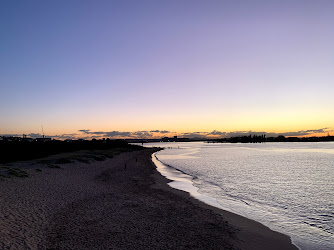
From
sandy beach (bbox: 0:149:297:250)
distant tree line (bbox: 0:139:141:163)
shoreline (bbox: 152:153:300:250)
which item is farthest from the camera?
distant tree line (bbox: 0:139:141:163)

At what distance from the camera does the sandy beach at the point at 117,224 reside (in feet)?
34.7

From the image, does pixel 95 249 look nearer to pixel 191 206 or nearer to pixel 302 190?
pixel 191 206

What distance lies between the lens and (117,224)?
1302 centimetres

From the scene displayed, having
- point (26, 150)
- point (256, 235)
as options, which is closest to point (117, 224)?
point (256, 235)

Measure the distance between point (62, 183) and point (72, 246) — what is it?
51.5 ft

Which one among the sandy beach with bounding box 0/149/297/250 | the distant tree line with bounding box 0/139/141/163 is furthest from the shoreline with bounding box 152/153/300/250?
the distant tree line with bounding box 0/139/141/163

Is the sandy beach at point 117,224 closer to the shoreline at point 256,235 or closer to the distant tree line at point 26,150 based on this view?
the shoreline at point 256,235

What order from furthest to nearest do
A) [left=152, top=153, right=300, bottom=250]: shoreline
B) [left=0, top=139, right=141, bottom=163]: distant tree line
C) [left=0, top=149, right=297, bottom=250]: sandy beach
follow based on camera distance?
[left=0, top=139, right=141, bottom=163]: distant tree line, [left=152, top=153, right=300, bottom=250]: shoreline, [left=0, top=149, right=297, bottom=250]: sandy beach

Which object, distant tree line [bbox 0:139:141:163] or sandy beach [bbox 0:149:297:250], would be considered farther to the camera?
distant tree line [bbox 0:139:141:163]

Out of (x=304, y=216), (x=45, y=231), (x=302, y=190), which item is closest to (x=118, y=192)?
(x=45, y=231)

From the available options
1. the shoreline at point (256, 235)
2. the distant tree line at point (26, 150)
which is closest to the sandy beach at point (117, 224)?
the shoreline at point (256, 235)

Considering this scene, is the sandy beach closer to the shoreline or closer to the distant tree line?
the shoreline

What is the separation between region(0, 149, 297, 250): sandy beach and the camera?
1059cm

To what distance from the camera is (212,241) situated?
11102mm
